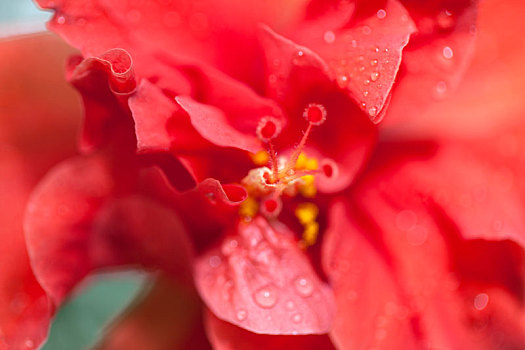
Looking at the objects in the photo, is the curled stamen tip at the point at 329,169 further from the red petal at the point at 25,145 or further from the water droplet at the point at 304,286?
the red petal at the point at 25,145

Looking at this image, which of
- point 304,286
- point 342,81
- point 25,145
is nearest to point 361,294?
point 304,286

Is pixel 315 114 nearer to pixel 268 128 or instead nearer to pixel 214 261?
pixel 268 128

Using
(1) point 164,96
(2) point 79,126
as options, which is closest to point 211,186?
(1) point 164,96

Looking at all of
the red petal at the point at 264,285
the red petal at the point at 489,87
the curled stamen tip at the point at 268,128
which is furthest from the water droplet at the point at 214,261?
the red petal at the point at 489,87

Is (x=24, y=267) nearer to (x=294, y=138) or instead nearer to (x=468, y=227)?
(x=294, y=138)

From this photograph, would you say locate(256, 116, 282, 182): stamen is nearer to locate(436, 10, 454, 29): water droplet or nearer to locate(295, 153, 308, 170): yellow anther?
locate(295, 153, 308, 170): yellow anther

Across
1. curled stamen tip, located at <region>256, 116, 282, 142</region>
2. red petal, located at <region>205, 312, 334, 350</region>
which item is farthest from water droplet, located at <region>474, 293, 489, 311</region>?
curled stamen tip, located at <region>256, 116, 282, 142</region>

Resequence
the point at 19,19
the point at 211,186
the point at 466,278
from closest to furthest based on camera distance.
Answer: the point at 211,186 < the point at 466,278 < the point at 19,19
